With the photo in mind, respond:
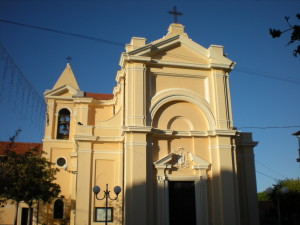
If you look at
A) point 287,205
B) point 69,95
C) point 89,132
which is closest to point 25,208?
point 69,95

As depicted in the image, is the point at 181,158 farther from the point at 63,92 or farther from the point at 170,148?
Result: the point at 63,92

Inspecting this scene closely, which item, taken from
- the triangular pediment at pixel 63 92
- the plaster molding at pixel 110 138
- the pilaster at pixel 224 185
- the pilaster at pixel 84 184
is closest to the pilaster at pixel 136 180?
the plaster molding at pixel 110 138

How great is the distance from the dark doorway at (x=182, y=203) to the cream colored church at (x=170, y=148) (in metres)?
0.05

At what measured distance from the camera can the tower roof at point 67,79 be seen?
1072 inches

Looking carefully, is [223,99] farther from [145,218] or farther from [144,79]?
[145,218]

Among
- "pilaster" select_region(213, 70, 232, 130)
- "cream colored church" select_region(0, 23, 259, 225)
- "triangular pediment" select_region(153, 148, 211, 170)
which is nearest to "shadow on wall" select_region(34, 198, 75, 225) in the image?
"cream colored church" select_region(0, 23, 259, 225)

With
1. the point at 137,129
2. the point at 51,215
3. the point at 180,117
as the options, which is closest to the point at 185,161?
the point at 180,117

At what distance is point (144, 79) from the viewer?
60.6 feet

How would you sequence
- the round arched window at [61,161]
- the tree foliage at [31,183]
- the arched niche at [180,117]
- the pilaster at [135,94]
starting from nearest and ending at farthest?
the pilaster at [135,94] → the arched niche at [180,117] → the tree foliage at [31,183] → the round arched window at [61,161]

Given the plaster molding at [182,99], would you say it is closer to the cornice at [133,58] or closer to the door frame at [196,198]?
the cornice at [133,58]

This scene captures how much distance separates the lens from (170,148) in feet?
60.5

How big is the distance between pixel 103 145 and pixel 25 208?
1058 centimetres

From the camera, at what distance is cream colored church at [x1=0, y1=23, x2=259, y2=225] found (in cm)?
1730

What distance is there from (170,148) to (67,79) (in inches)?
501
